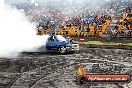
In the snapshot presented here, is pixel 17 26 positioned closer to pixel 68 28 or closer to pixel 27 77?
pixel 68 28

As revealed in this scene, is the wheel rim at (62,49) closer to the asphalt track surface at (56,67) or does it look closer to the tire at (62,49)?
the tire at (62,49)

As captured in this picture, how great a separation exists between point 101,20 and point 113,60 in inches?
523

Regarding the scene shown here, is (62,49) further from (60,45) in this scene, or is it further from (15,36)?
(15,36)

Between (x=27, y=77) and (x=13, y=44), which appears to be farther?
(x=13, y=44)

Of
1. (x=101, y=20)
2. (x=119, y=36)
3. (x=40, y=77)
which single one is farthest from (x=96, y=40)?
(x=40, y=77)

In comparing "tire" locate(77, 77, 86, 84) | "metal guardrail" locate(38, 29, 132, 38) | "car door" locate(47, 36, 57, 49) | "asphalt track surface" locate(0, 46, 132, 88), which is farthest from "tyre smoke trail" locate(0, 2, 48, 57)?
"tire" locate(77, 77, 86, 84)

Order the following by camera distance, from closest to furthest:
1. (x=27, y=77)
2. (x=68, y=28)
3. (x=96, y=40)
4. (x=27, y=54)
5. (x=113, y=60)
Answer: (x=27, y=77)
(x=113, y=60)
(x=27, y=54)
(x=96, y=40)
(x=68, y=28)

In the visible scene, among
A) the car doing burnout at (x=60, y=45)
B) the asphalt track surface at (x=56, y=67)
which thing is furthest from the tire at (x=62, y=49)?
the asphalt track surface at (x=56, y=67)

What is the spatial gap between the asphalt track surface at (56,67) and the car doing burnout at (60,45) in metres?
0.40

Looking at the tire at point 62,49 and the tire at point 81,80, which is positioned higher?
the tire at point 62,49

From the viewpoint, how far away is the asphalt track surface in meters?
16.3

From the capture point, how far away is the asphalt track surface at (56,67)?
16281 millimetres

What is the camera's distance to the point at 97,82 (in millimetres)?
15906

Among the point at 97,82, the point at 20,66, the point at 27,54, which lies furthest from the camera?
the point at 27,54
